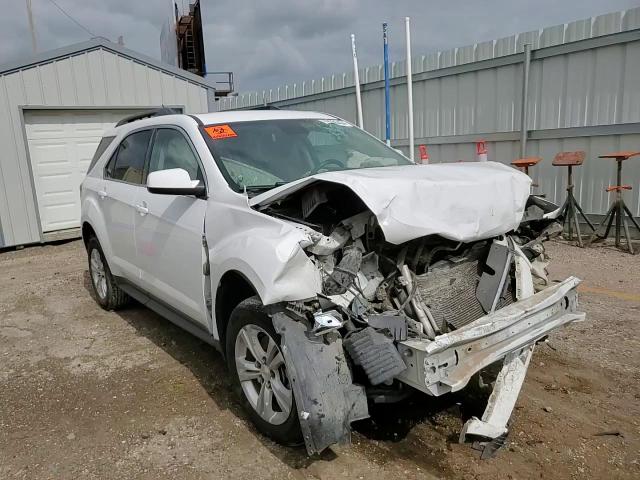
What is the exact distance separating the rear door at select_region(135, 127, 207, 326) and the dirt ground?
0.65m

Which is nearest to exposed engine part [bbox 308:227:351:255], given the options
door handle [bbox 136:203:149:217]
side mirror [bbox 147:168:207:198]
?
side mirror [bbox 147:168:207:198]

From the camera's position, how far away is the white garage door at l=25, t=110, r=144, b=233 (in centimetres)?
1059

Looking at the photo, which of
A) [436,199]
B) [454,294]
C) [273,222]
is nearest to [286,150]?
[273,222]

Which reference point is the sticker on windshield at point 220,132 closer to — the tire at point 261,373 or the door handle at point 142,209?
the door handle at point 142,209

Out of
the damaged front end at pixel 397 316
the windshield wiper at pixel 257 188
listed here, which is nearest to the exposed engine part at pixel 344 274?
the damaged front end at pixel 397 316

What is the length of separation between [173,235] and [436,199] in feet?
6.21

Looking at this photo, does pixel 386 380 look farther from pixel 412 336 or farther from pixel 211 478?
pixel 211 478

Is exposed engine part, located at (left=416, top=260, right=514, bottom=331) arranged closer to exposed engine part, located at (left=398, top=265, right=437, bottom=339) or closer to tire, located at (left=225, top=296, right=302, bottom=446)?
exposed engine part, located at (left=398, top=265, right=437, bottom=339)

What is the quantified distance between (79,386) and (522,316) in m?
3.21

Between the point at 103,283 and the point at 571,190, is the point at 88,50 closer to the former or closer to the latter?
the point at 103,283

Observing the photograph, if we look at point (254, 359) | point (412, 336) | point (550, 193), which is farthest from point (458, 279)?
point (550, 193)

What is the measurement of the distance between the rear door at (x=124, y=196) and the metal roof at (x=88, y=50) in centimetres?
616

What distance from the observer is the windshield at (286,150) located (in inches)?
145

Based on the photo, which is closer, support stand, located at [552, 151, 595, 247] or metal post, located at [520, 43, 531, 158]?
support stand, located at [552, 151, 595, 247]
